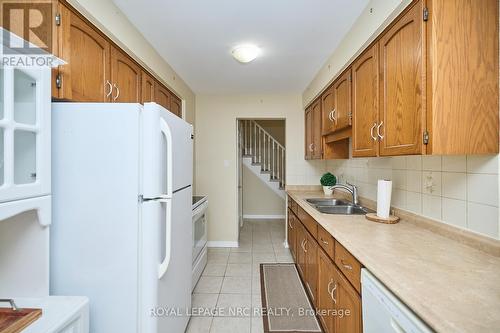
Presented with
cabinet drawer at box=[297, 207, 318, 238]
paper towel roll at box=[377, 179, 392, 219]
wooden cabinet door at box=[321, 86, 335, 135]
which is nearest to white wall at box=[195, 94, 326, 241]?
wooden cabinet door at box=[321, 86, 335, 135]

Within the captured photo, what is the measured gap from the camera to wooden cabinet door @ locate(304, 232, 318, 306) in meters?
2.01

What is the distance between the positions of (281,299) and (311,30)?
2.48m

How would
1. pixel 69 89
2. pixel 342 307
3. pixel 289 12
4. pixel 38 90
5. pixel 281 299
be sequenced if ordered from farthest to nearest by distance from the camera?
pixel 281 299, pixel 289 12, pixel 342 307, pixel 69 89, pixel 38 90

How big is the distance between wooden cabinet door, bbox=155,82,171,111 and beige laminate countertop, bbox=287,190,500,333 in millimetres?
2101

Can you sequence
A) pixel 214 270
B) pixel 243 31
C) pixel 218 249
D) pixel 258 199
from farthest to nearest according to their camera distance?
pixel 258 199 → pixel 218 249 → pixel 214 270 → pixel 243 31

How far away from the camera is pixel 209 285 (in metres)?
2.62

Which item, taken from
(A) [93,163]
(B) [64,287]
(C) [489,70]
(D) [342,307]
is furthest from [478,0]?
(B) [64,287]

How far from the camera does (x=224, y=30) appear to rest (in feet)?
6.40

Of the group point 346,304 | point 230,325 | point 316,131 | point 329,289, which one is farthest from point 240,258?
point 346,304

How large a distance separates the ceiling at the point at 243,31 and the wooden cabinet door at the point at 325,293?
1786 mm

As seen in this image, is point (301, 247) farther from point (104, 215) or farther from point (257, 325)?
point (104, 215)

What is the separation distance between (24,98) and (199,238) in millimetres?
2248

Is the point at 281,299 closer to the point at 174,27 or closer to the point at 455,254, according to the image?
the point at 455,254

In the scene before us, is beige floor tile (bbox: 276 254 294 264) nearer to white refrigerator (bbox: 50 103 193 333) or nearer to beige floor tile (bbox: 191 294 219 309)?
beige floor tile (bbox: 191 294 219 309)
